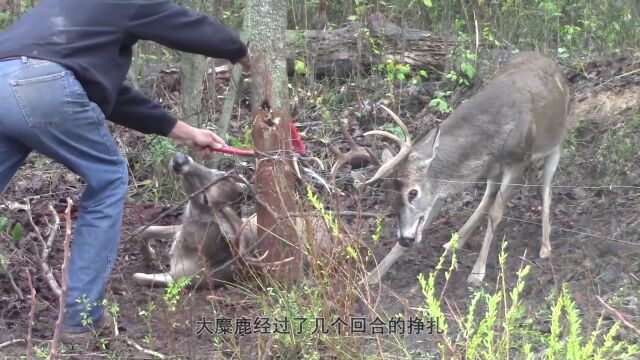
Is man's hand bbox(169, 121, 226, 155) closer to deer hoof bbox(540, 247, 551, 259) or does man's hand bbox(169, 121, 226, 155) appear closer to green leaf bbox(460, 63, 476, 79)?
deer hoof bbox(540, 247, 551, 259)

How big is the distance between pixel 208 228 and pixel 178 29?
5.64ft

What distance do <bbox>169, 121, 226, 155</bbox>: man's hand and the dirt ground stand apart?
845mm

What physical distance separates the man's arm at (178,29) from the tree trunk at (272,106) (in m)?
0.43

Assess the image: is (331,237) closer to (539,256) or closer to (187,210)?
→ (187,210)

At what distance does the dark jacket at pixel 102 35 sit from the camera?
4816mm

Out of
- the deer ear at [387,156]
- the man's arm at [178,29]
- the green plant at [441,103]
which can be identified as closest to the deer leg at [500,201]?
the deer ear at [387,156]

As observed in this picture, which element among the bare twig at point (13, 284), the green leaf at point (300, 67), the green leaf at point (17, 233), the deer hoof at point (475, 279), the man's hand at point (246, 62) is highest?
the man's hand at point (246, 62)

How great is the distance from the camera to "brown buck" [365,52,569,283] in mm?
6992

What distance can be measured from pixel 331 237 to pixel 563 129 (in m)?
3.42

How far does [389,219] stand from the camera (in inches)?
302

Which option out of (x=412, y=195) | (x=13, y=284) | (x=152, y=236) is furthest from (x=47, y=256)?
(x=412, y=195)

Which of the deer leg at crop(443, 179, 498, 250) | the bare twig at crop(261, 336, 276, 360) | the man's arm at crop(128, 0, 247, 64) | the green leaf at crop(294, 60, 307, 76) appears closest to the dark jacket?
the man's arm at crop(128, 0, 247, 64)

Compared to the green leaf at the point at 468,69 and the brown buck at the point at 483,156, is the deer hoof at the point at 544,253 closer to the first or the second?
the brown buck at the point at 483,156

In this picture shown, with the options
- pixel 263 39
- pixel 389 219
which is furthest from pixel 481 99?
pixel 263 39
